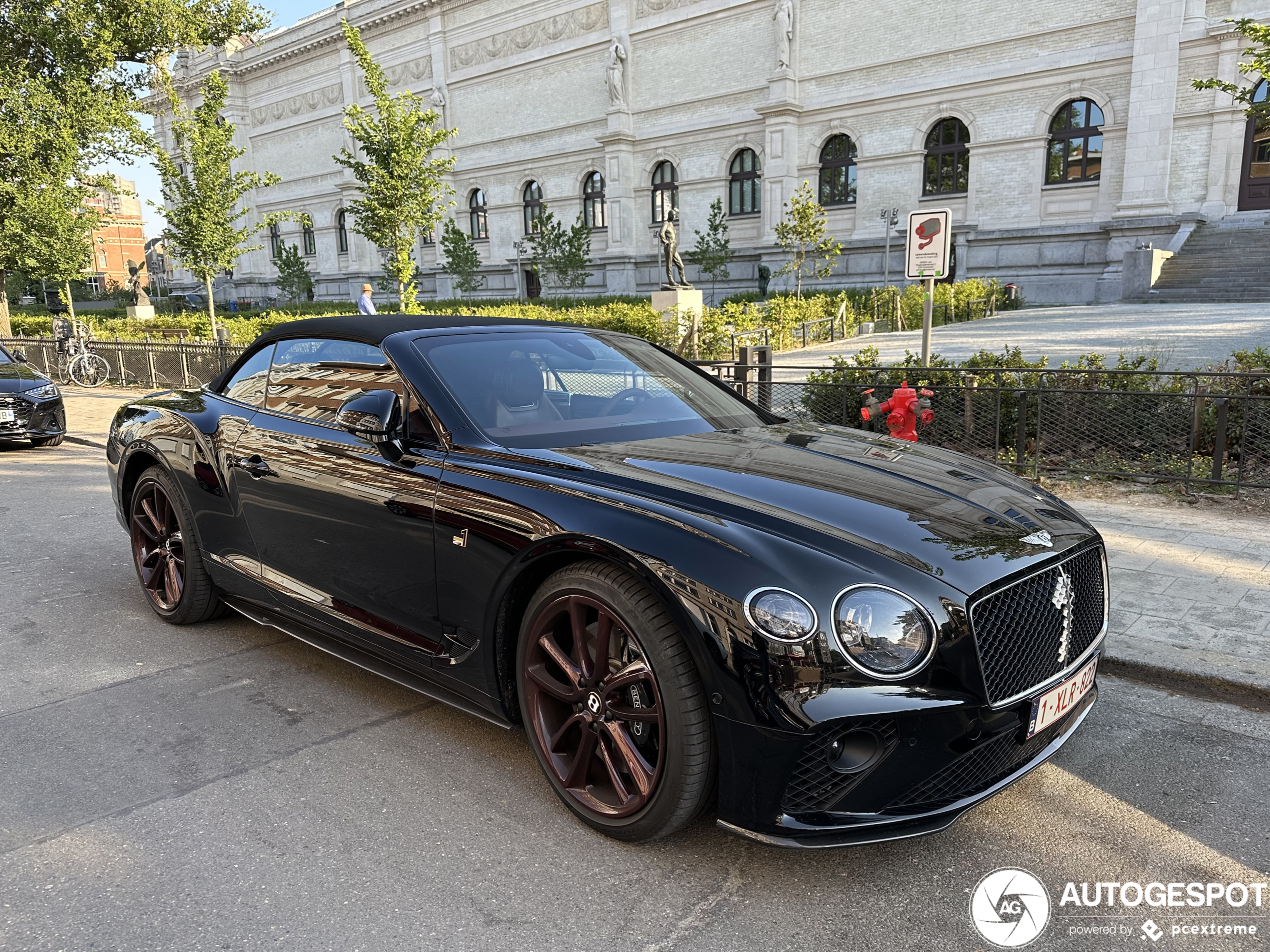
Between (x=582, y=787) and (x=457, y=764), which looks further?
(x=457, y=764)

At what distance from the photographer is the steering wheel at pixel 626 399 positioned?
3709 millimetres

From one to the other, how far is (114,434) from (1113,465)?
25.8 feet

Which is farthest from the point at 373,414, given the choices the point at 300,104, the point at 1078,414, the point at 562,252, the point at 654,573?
the point at 300,104

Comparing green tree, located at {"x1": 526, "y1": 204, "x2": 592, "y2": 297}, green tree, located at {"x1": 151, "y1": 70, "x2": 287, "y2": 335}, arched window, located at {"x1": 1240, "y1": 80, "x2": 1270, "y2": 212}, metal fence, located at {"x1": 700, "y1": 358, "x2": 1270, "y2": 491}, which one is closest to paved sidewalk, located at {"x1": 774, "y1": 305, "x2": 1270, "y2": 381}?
metal fence, located at {"x1": 700, "y1": 358, "x2": 1270, "y2": 491}

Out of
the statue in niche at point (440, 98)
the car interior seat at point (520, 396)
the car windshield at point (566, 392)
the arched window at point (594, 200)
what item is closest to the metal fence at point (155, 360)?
the car windshield at point (566, 392)

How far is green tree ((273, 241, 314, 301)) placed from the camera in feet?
192

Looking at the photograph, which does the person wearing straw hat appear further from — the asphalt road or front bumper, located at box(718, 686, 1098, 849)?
front bumper, located at box(718, 686, 1098, 849)

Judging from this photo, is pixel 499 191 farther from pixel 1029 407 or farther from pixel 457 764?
pixel 457 764

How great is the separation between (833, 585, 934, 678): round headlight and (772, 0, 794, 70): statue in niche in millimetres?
41619

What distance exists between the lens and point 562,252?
1757 inches

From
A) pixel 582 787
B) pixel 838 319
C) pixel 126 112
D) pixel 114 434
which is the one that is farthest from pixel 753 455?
pixel 126 112

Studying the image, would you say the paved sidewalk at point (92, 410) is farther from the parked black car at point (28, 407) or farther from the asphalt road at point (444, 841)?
the asphalt road at point (444, 841)

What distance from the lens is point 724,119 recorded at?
42.2 metres

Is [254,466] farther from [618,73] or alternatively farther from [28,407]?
[618,73]
